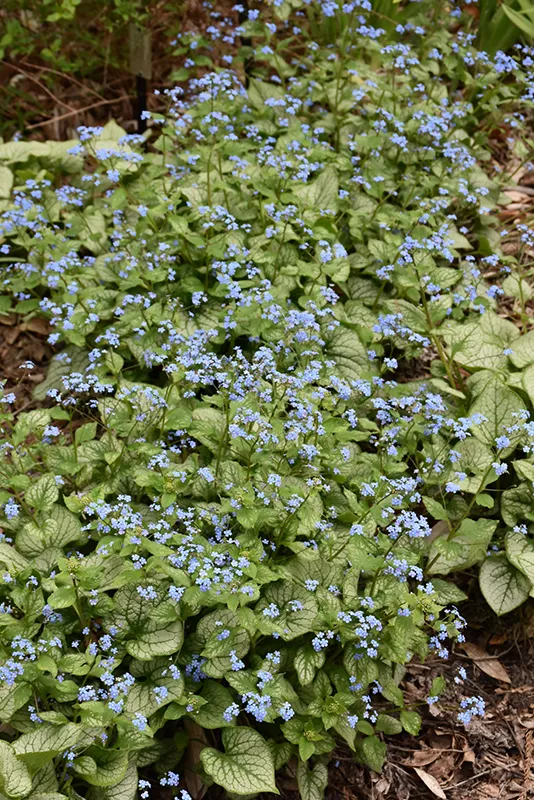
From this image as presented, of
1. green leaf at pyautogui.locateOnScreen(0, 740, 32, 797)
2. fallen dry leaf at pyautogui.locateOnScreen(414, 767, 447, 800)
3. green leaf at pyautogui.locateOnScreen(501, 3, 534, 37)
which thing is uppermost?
green leaf at pyautogui.locateOnScreen(501, 3, 534, 37)

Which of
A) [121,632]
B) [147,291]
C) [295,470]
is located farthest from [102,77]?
[121,632]

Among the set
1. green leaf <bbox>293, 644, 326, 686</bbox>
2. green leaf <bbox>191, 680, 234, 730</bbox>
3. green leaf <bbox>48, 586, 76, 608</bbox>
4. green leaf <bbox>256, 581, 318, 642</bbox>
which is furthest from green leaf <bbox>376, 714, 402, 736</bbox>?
green leaf <bbox>48, 586, 76, 608</bbox>

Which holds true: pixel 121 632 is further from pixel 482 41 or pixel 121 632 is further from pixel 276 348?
pixel 482 41

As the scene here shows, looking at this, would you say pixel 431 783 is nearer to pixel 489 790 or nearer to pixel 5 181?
pixel 489 790

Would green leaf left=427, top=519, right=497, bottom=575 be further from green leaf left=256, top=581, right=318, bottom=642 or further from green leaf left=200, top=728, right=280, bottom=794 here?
green leaf left=200, top=728, right=280, bottom=794

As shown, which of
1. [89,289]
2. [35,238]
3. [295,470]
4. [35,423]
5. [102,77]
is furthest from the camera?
[102,77]

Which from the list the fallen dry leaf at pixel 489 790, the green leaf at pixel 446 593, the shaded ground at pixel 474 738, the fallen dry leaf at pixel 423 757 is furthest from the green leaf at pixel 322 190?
the fallen dry leaf at pixel 489 790
